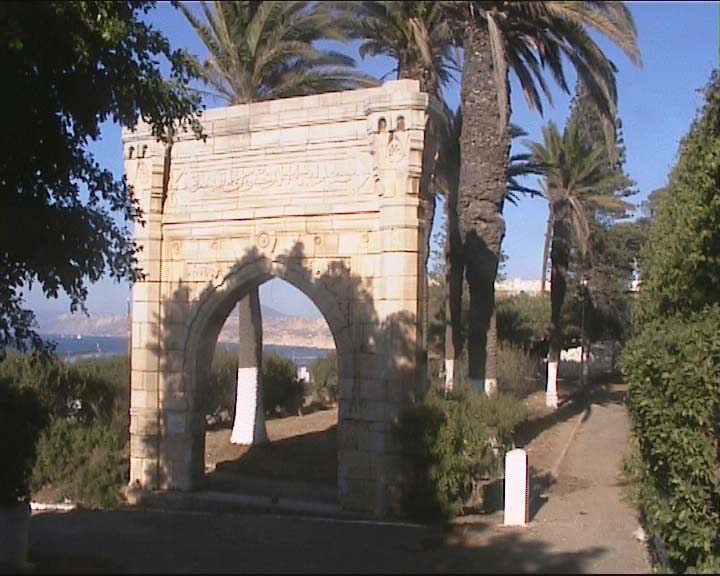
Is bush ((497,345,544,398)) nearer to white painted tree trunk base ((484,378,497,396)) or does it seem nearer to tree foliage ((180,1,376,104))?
white painted tree trunk base ((484,378,497,396))

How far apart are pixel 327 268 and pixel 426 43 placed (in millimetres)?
7671

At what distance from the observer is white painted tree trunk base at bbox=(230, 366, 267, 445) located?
1706 centimetres

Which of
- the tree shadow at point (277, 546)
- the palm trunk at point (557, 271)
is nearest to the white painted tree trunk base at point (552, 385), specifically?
the palm trunk at point (557, 271)

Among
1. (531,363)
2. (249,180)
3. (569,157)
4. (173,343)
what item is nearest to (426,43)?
(249,180)

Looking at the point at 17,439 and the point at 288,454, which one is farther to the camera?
the point at 288,454

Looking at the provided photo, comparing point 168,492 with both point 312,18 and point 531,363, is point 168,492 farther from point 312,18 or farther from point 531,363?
point 531,363

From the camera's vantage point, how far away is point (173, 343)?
13086 millimetres

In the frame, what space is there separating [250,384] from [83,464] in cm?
379

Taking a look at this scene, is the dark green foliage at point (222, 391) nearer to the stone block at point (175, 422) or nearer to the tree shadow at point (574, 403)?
the tree shadow at point (574, 403)

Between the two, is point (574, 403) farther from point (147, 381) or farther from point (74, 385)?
point (147, 381)

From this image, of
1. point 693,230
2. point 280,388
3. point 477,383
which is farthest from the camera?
point 280,388

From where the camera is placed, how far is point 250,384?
1731 cm

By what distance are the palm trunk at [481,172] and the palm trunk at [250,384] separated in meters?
4.06

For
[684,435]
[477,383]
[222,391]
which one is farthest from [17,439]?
[222,391]
